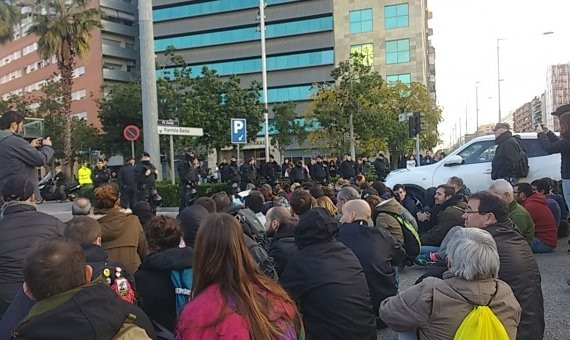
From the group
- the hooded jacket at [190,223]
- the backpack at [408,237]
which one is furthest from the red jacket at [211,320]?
the backpack at [408,237]

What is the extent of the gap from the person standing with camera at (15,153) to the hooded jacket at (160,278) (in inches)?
102

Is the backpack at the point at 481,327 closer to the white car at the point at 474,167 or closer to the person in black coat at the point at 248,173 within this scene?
the white car at the point at 474,167

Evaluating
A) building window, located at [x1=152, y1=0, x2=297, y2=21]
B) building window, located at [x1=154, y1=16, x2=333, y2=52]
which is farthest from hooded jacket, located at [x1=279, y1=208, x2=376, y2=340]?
building window, located at [x1=152, y1=0, x2=297, y2=21]

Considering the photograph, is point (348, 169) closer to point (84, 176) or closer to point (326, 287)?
point (84, 176)

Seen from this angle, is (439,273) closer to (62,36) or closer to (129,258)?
(129,258)

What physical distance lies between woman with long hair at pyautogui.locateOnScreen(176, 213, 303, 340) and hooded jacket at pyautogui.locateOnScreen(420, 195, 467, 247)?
530 cm

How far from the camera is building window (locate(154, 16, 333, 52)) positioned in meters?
62.2

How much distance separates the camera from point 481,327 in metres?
2.91

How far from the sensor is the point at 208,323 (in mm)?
2422

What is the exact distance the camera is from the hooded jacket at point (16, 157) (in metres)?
5.96

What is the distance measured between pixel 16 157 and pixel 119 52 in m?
71.9

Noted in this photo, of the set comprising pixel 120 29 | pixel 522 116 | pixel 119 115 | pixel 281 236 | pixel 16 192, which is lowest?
pixel 281 236

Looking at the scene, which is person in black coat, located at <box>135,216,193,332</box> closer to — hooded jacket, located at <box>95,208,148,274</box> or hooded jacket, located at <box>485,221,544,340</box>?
hooded jacket, located at <box>95,208,148,274</box>

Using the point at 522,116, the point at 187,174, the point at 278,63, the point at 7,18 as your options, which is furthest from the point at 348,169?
the point at 522,116
